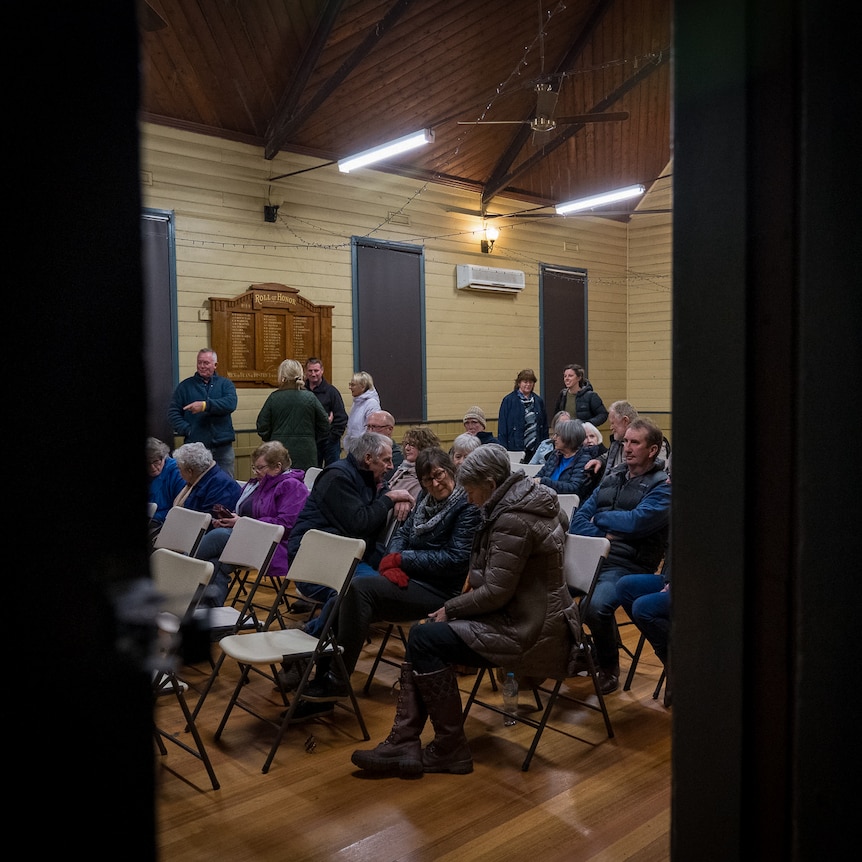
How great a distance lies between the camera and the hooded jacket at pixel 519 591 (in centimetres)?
311

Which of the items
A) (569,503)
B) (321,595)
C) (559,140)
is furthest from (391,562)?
(559,140)

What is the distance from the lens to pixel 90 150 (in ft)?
1.52

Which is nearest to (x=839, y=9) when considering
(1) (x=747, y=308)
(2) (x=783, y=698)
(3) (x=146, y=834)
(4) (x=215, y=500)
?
(1) (x=747, y=308)

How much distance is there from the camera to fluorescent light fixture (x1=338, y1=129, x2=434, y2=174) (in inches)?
274

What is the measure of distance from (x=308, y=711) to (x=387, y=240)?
267 inches

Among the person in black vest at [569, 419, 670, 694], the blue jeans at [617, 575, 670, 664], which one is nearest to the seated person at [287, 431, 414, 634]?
the person in black vest at [569, 419, 670, 694]

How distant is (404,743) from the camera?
10.3ft

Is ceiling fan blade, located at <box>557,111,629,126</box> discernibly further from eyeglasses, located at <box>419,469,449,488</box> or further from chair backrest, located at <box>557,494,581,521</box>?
eyeglasses, located at <box>419,469,449,488</box>

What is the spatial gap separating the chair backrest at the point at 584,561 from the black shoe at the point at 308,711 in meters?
1.28

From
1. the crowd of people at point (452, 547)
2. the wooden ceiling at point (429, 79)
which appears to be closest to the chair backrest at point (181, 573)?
the crowd of people at point (452, 547)

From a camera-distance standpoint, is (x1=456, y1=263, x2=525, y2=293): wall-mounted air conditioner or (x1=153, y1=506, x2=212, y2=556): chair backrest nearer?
(x1=153, y1=506, x2=212, y2=556): chair backrest

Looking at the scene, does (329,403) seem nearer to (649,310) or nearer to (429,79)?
(429,79)

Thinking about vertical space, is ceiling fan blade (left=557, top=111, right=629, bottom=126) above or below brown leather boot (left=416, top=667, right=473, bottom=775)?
above

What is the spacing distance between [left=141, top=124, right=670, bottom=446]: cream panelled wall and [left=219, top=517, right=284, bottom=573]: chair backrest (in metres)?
3.98
